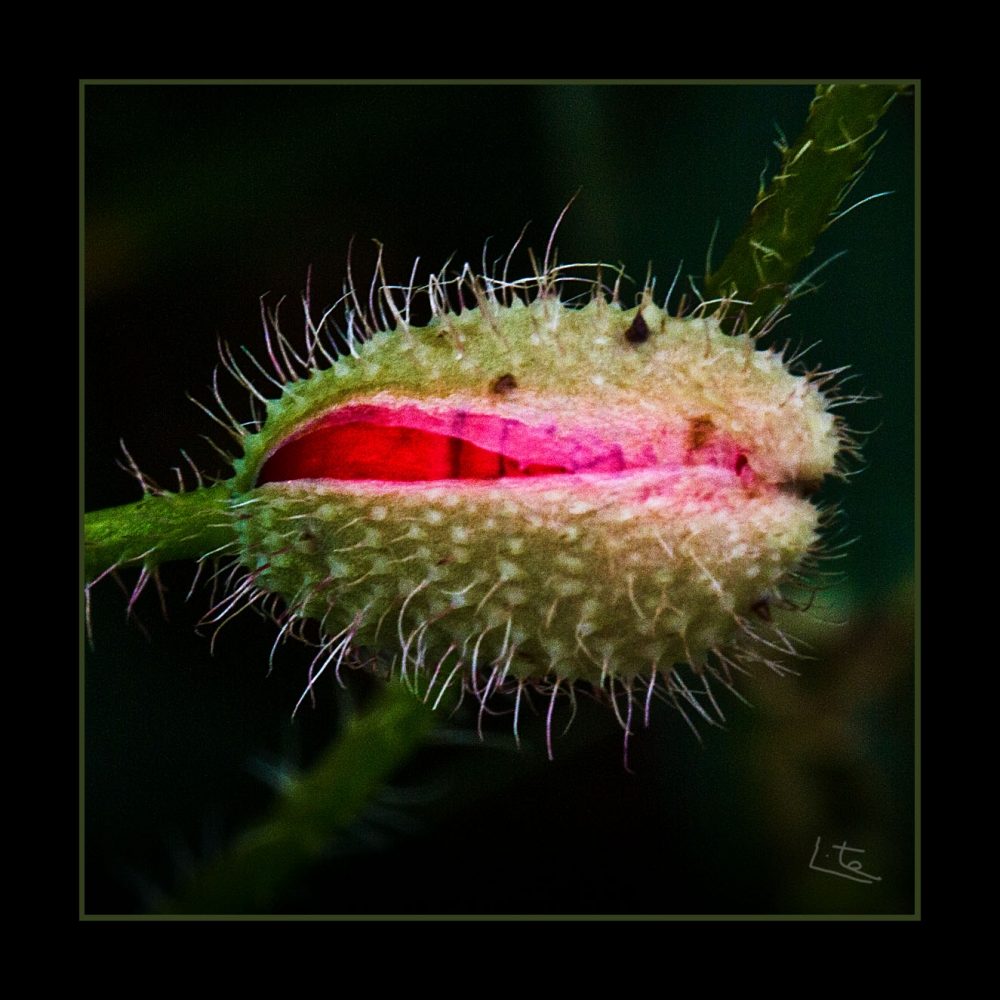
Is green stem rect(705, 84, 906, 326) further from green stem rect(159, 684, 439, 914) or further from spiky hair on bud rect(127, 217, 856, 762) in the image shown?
green stem rect(159, 684, 439, 914)

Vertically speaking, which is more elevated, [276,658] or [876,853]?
[276,658]

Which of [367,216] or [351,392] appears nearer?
[351,392]

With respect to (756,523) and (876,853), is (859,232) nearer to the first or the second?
(756,523)

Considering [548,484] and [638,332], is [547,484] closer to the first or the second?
[548,484]

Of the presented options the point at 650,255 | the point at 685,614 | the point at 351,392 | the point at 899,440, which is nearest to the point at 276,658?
the point at 351,392

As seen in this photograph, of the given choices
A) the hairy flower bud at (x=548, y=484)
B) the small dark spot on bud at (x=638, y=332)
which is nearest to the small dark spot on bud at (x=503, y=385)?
the hairy flower bud at (x=548, y=484)
